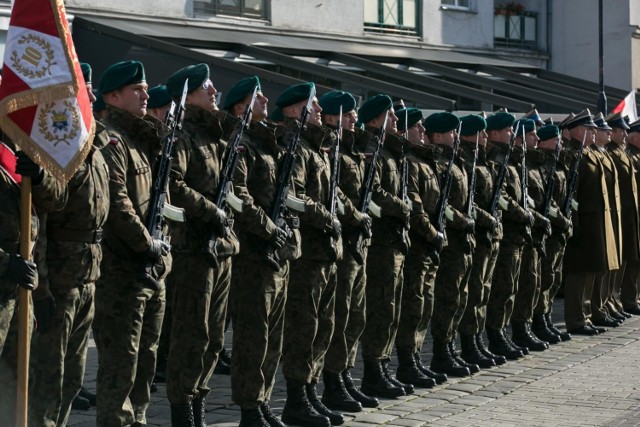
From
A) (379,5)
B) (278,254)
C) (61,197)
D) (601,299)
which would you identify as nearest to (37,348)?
(61,197)

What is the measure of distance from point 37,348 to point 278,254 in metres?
2.03

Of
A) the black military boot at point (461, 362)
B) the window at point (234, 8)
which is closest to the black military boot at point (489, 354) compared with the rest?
the black military boot at point (461, 362)

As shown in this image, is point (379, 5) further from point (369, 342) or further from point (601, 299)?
point (369, 342)

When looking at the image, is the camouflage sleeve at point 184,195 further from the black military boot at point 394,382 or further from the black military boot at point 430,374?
the black military boot at point 430,374

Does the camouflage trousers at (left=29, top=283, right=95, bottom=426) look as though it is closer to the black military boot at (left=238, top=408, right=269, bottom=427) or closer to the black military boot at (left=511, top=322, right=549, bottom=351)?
the black military boot at (left=238, top=408, right=269, bottom=427)

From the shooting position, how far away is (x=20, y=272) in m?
5.63

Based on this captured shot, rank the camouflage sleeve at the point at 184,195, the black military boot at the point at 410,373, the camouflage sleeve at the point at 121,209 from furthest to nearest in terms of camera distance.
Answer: the black military boot at the point at 410,373 < the camouflage sleeve at the point at 184,195 < the camouflage sleeve at the point at 121,209

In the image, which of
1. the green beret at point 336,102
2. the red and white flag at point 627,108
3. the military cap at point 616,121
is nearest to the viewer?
the green beret at point 336,102

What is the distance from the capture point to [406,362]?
9820 millimetres

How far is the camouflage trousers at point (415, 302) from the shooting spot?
9852 mm

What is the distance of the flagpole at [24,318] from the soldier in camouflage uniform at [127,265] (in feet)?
3.05

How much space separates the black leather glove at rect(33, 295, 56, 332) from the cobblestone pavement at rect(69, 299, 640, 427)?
2076 mm

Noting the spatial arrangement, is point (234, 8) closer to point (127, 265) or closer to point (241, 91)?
point (241, 91)

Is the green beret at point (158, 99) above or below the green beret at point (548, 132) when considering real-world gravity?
above
